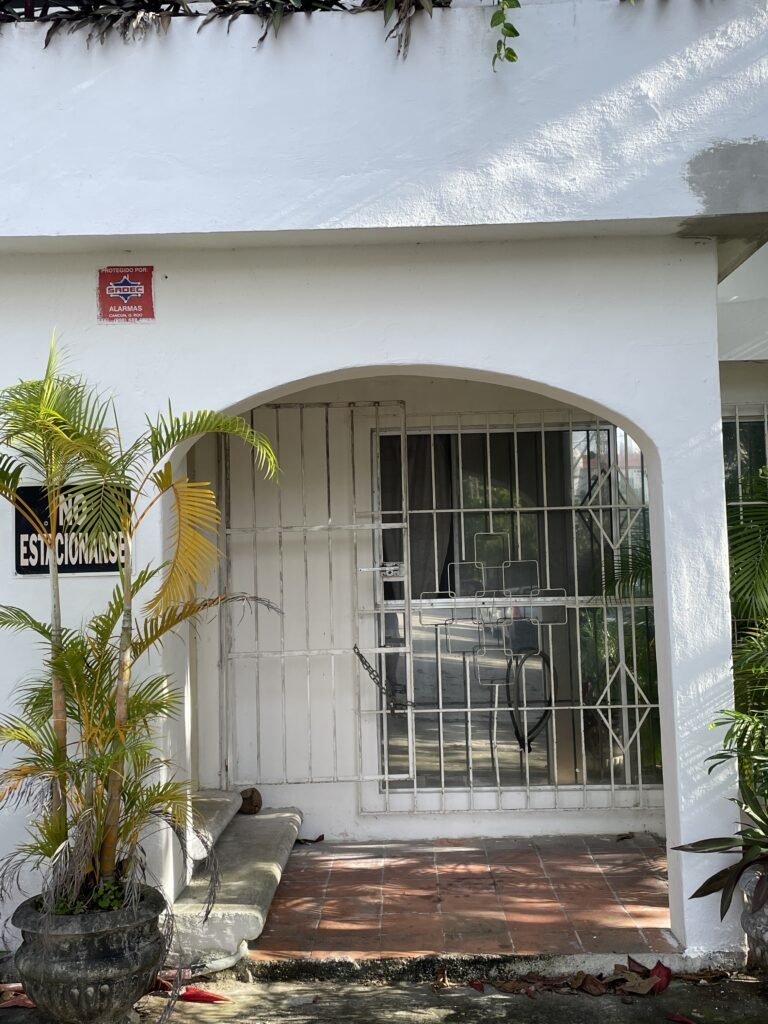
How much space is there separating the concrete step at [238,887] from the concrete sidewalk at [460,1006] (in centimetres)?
20

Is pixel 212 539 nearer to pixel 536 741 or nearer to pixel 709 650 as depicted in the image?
pixel 536 741

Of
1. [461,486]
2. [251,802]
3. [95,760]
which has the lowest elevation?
[251,802]

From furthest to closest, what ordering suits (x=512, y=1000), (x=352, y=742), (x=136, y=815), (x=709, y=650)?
(x=352, y=742)
(x=709, y=650)
(x=512, y=1000)
(x=136, y=815)

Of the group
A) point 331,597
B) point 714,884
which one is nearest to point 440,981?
point 714,884

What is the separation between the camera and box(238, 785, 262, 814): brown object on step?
564cm

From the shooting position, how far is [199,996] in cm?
385

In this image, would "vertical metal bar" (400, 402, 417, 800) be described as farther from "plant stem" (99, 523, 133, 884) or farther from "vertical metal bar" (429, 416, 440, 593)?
"plant stem" (99, 523, 133, 884)

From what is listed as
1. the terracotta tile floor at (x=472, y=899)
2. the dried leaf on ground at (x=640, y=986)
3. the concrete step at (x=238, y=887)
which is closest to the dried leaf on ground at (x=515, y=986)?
the terracotta tile floor at (x=472, y=899)

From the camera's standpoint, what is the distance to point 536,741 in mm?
5820

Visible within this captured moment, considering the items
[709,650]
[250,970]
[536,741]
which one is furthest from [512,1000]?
[536,741]

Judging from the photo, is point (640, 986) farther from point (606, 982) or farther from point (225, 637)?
point (225, 637)

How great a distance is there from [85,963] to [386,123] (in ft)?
10.6

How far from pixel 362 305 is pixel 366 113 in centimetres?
75

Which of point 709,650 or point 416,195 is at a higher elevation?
point 416,195
